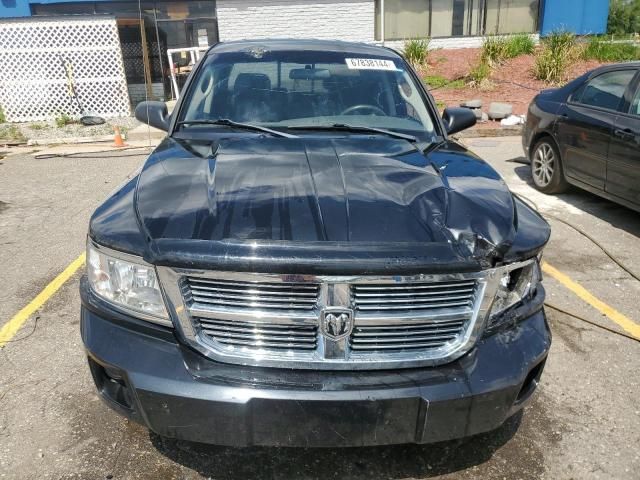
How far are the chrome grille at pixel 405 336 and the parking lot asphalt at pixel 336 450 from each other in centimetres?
74

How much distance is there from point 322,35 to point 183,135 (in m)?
17.0

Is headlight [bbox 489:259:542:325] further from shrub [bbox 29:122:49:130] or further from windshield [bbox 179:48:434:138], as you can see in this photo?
shrub [bbox 29:122:49:130]

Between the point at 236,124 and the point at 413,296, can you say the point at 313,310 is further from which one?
the point at 236,124

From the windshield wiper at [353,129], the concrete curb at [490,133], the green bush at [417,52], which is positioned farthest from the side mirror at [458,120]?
the green bush at [417,52]

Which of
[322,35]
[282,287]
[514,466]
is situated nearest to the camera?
[282,287]

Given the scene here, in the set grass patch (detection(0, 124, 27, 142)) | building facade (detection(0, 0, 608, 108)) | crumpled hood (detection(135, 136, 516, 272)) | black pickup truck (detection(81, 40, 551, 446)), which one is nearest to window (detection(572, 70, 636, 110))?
crumpled hood (detection(135, 136, 516, 272))

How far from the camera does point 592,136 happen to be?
19.3 ft

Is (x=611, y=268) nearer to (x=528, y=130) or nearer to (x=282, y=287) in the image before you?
(x=528, y=130)

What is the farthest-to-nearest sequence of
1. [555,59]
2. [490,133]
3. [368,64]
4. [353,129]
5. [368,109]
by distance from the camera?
1. [555,59]
2. [490,133]
3. [368,64]
4. [368,109]
5. [353,129]

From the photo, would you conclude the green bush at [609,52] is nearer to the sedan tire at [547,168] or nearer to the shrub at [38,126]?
the sedan tire at [547,168]

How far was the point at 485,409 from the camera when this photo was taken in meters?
2.06

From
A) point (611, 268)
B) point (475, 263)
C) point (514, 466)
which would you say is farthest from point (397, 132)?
point (611, 268)

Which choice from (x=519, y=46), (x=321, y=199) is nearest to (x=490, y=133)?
(x=519, y=46)

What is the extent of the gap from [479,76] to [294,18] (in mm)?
6875
